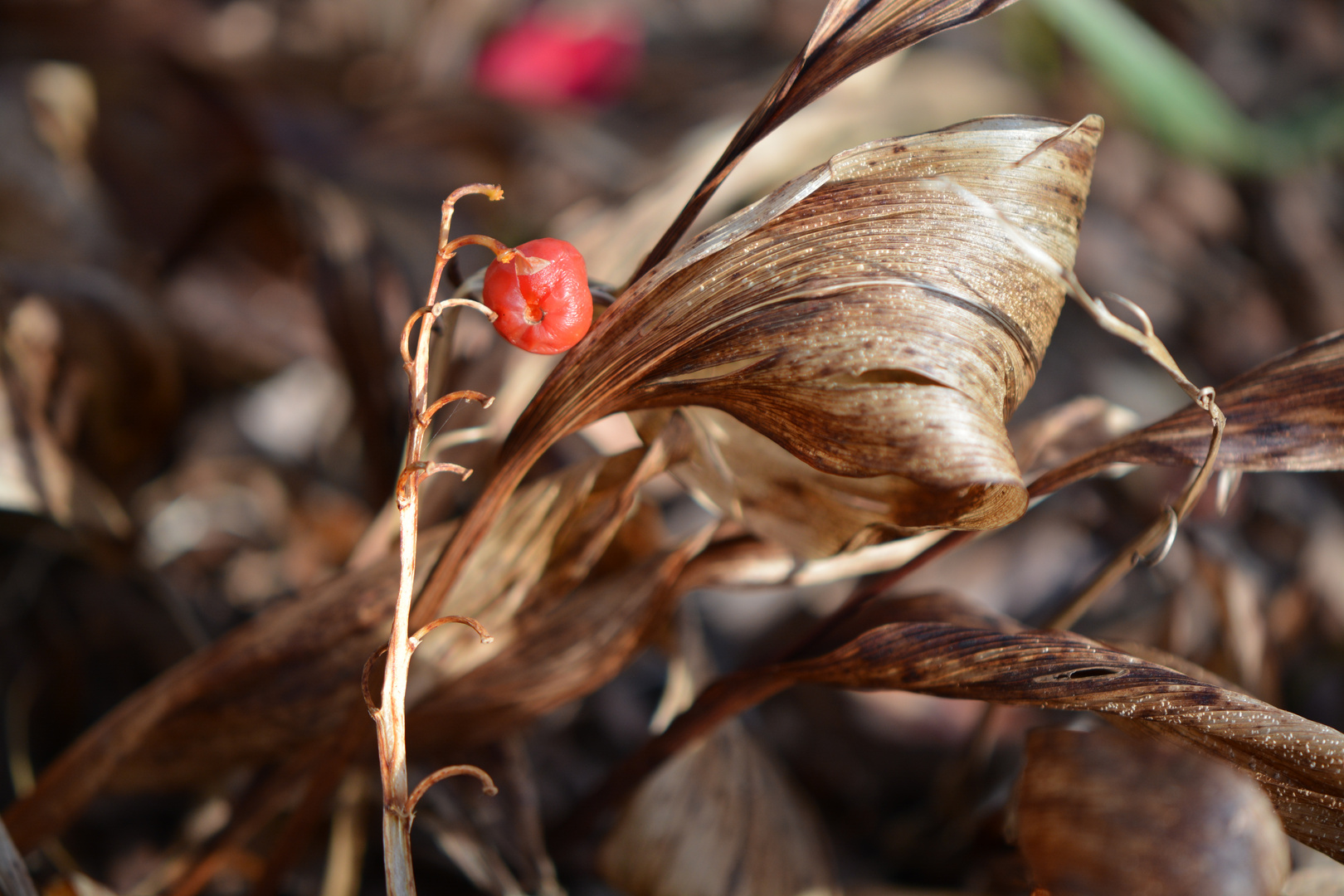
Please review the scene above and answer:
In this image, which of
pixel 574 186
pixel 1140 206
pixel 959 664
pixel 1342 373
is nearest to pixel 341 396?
pixel 574 186

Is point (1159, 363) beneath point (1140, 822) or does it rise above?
above

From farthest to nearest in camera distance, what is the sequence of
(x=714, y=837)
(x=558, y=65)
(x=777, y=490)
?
1. (x=558, y=65)
2. (x=714, y=837)
3. (x=777, y=490)

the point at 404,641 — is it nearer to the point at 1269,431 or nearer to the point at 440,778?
the point at 440,778

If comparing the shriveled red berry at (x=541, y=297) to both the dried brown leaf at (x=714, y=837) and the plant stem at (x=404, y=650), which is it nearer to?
the plant stem at (x=404, y=650)

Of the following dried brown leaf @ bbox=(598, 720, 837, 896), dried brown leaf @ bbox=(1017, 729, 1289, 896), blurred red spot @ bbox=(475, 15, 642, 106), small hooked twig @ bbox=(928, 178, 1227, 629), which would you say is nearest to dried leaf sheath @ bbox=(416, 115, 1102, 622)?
small hooked twig @ bbox=(928, 178, 1227, 629)

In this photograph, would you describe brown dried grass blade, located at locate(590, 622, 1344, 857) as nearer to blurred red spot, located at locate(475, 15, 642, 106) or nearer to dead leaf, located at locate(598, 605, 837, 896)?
dead leaf, located at locate(598, 605, 837, 896)

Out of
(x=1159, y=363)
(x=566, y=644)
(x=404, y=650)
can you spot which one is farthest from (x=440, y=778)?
(x=1159, y=363)
